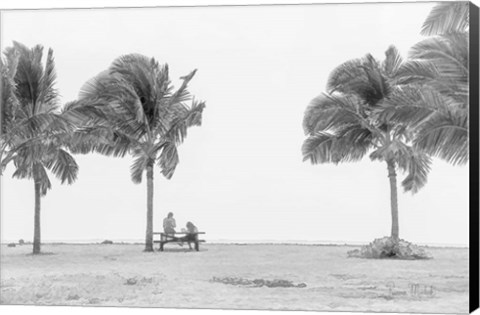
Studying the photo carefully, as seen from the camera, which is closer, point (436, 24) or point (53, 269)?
point (436, 24)

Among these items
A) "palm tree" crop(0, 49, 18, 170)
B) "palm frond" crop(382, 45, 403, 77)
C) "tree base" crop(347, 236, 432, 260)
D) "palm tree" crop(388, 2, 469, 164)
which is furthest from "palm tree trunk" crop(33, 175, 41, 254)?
"palm tree" crop(388, 2, 469, 164)

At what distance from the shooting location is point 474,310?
71.5 ft

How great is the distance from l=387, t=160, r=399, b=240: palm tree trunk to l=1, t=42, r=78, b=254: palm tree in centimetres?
522

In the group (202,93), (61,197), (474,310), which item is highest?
(202,93)

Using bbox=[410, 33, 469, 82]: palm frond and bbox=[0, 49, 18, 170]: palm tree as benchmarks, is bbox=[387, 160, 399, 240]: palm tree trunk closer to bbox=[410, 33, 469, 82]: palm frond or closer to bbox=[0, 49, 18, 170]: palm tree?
bbox=[410, 33, 469, 82]: palm frond

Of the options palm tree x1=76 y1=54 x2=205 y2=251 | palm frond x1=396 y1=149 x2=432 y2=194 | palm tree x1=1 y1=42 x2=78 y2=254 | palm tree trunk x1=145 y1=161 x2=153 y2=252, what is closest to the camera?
palm frond x1=396 y1=149 x2=432 y2=194

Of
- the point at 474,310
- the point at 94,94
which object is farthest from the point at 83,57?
the point at 474,310

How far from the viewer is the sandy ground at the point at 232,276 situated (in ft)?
71.5

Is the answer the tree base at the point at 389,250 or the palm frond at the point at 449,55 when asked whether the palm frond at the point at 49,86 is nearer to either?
the tree base at the point at 389,250

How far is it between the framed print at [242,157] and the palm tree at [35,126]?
0.03 meters

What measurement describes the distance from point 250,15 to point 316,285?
4463 millimetres

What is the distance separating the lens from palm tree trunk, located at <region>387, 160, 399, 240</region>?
21891 millimetres

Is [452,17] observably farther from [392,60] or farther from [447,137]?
[447,137]

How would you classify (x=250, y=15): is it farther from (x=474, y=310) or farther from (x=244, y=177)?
(x=474, y=310)
